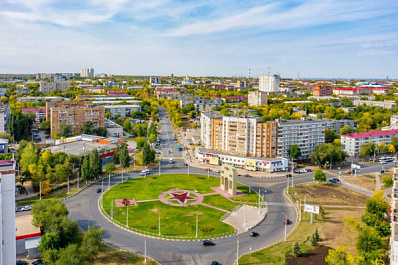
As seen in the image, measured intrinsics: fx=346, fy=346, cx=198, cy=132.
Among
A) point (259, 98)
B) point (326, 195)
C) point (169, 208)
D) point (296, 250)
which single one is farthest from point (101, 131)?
point (259, 98)

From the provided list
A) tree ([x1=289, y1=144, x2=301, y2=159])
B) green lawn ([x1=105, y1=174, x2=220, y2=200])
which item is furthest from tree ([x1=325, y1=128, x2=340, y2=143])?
green lawn ([x1=105, y1=174, x2=220, y2=200])

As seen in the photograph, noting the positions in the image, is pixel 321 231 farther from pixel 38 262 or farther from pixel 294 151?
pixel 294 151

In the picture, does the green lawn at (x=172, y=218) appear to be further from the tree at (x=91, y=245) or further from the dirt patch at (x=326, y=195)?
the dirt patch at (x=326, y=195)

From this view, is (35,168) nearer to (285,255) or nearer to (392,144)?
(285,255)

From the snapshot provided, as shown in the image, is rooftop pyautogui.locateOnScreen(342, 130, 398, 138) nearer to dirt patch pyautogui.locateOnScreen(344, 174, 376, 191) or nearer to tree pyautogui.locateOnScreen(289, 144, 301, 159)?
tree pyautogui.locateOnScreen(289, 144, 301, 159)

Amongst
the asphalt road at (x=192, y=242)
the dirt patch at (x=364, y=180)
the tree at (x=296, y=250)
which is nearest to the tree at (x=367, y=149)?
the dirt patch at (x=364, y=180)

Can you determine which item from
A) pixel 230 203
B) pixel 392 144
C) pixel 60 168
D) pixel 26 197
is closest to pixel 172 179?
pixel 230 203
